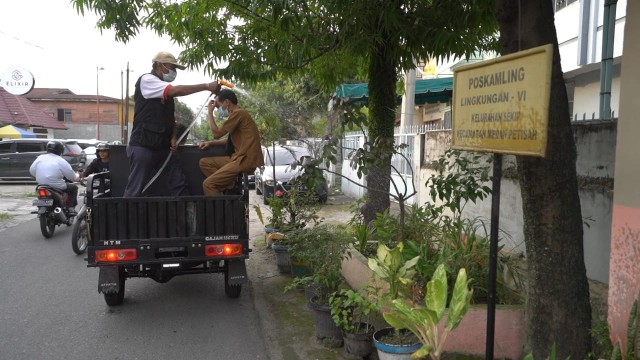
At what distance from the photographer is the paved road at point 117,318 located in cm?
444

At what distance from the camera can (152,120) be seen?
5340mm

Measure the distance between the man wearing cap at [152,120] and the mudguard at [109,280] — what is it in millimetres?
817

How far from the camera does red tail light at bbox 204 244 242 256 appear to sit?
5141mm

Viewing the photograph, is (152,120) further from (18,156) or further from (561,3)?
(18,156)

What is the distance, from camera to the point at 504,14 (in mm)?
3102

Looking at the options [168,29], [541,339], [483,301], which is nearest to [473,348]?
[483,301]

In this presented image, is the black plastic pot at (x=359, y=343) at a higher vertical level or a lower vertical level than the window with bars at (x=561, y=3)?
lower

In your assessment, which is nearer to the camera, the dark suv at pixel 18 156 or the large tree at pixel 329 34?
the large tree at pixel 329 34

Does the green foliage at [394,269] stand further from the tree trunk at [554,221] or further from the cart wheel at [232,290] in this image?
the cart wheel at [232,290]

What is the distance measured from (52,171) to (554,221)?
8963 millimetres

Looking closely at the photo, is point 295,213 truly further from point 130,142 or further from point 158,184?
point 130,142

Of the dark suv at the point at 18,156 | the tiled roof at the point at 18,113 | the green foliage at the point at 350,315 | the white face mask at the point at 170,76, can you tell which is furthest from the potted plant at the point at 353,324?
the tiled roof at the point at 18,113

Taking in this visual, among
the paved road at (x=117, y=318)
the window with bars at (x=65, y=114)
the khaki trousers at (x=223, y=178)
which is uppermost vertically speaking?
the window with bars at (x=65, y=114)

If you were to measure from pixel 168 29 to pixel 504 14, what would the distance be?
4.65 m
